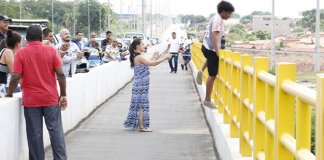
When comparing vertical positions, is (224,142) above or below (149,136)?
above

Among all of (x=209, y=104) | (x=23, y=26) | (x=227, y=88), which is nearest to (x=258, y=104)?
(x=227, y=88)

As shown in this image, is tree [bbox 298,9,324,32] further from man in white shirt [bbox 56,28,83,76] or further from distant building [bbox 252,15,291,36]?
man in white shirt [bbox 56,28,83,76]

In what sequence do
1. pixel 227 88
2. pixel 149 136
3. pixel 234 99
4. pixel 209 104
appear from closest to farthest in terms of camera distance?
pixel 234 99 < pixel 227 88 < pixel 209 104 < pixel 149 136

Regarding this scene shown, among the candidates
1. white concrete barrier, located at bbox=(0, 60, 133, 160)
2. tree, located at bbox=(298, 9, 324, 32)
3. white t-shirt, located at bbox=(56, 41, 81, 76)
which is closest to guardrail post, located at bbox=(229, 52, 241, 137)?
white concrete barrier, located at bbox=(0, 60, 133, 160)

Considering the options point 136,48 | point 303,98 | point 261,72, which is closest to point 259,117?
point 261,72

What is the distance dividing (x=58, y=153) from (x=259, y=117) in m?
3.25

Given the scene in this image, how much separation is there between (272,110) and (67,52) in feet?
28.8

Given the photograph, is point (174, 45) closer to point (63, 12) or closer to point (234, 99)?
point (234, 99)

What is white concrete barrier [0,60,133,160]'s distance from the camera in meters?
8.60

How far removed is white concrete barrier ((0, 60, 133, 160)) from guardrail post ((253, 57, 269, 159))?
2.91 meters

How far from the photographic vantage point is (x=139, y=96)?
1352 cm

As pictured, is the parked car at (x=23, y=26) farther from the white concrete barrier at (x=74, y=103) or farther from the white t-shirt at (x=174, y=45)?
the white t-shirt at (x=174, y=45)

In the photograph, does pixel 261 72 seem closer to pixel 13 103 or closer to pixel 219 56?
pixel 13 103

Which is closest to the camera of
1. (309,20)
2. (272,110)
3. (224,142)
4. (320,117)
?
(320,117)
